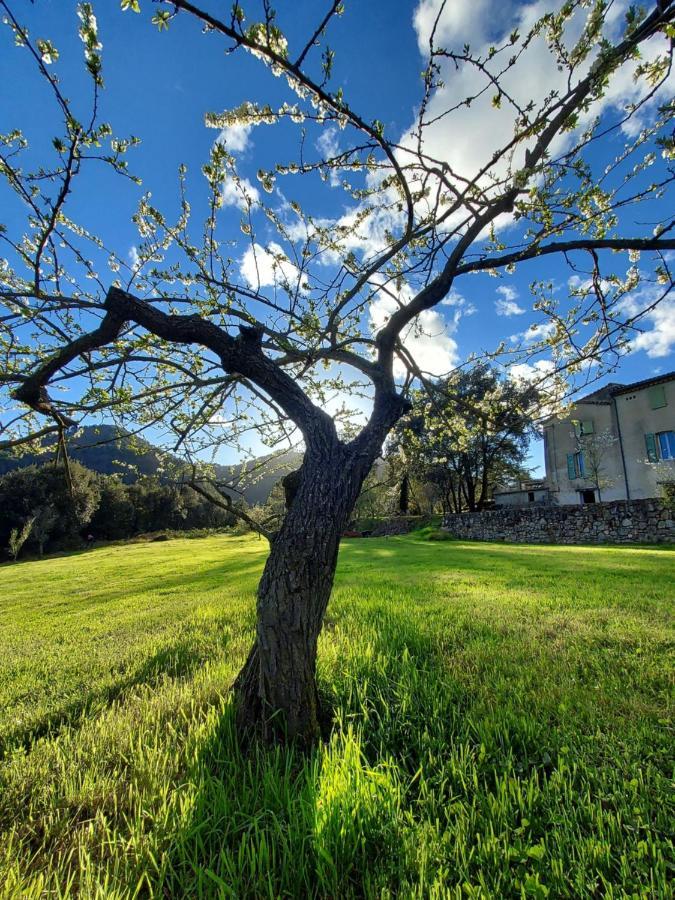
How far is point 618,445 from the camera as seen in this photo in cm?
2367

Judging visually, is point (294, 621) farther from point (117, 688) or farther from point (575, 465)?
point (575, 465)

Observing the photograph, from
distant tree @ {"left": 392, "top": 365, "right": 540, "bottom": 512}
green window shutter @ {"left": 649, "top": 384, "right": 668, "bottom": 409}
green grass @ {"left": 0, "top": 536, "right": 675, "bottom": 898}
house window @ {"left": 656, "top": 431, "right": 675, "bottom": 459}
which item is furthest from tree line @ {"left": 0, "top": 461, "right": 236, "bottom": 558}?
green window shutter @ {"left": 649, "top": 384, "right": 668, "bottom": 409}

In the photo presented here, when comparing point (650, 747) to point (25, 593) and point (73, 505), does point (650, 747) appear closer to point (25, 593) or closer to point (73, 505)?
point (73, 505)

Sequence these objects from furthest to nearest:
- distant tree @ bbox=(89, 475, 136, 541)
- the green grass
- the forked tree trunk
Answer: distant tree @ bbox=(89, 475, 136, 541), the forked tree trunk, the green grass

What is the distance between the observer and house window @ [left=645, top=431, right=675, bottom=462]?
20.7 meters

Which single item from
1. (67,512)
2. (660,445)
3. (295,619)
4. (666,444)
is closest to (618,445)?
(660,445)

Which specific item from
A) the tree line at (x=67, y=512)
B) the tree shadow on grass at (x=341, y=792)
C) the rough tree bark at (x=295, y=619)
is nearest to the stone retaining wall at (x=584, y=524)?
the tree shadow on grass at (x=341, y=792)

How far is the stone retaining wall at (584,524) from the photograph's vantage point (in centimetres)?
1486

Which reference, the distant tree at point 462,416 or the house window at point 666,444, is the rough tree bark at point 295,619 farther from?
the house window at point 666,444

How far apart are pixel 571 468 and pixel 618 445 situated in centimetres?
332

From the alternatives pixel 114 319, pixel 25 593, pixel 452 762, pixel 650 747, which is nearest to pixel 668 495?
pixel 650 747

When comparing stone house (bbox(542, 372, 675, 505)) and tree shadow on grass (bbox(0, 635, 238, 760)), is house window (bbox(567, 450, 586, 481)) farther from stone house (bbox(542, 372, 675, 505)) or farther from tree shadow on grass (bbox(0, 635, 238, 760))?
tree shadow on grass (bbox(0, 635, 238, 760))

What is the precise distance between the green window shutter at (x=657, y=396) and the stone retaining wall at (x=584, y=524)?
32.6ft

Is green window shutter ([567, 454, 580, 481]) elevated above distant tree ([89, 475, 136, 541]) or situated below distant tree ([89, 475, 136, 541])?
above
